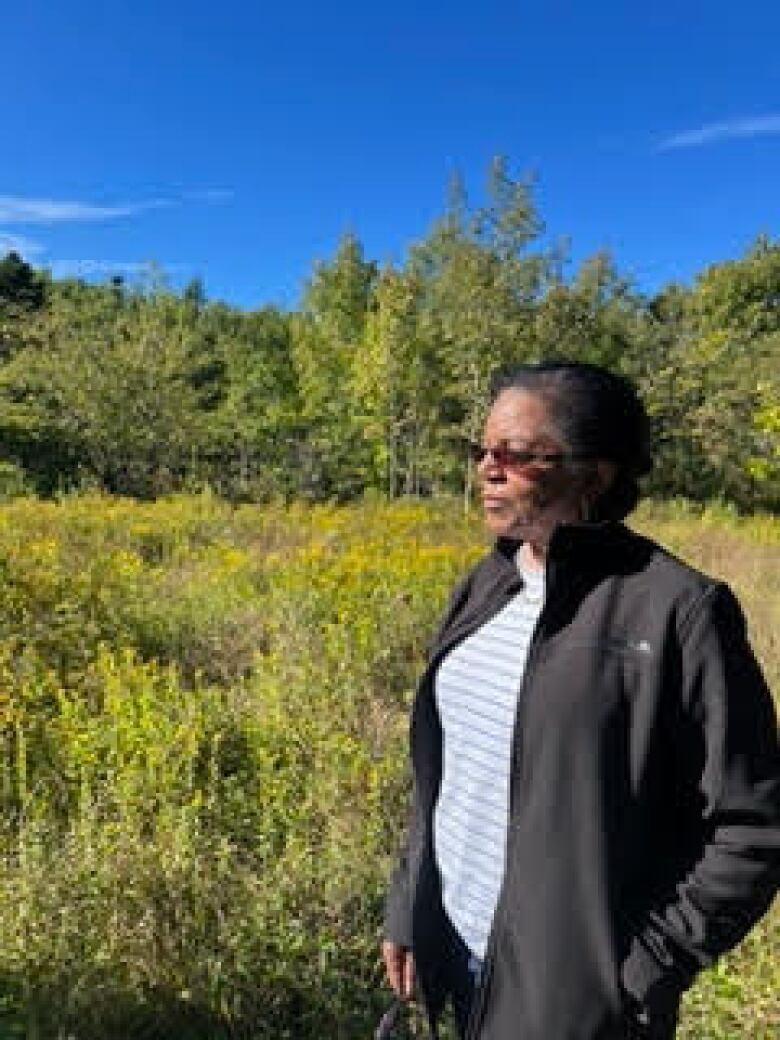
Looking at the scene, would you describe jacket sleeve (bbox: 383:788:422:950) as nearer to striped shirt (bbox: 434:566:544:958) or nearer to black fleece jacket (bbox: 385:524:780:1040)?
striped shirt (bbox: 434:566:544:958)

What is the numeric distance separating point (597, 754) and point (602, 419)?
0.51m

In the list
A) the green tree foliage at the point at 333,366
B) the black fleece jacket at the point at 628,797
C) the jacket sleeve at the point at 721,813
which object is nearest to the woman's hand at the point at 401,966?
the black fleece jacket at the point at 628,797

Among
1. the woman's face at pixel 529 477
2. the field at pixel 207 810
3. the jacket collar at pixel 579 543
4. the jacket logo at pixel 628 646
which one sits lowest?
the field at pixel 207 810

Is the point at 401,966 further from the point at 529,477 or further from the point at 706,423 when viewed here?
the point at 706,423

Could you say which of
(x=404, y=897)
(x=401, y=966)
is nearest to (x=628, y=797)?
(x=404, y=897)

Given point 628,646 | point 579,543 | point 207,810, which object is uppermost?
point 579,543

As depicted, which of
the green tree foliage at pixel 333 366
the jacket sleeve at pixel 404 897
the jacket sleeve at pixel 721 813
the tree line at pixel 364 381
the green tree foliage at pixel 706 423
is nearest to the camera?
Result: the jacket sleeve at pixel 721 813

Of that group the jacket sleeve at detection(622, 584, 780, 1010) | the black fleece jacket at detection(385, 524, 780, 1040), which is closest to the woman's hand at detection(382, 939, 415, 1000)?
the black fleece jacket at detection(385, 524, 780, 1040)

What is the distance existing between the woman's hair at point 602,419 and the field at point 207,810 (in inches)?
75.4

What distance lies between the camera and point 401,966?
6.34 feet

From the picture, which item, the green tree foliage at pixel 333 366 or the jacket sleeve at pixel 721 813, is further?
the green tree foliage at pixel 333 366

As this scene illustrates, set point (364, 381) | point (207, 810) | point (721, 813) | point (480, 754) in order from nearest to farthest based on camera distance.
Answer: point (721, 813)
point (480, 754)
point (207, 810)
point (364, 381)

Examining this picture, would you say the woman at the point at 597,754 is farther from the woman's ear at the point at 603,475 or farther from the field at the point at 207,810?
the field at the point at 207,810

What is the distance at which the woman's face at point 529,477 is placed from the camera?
1.59m
